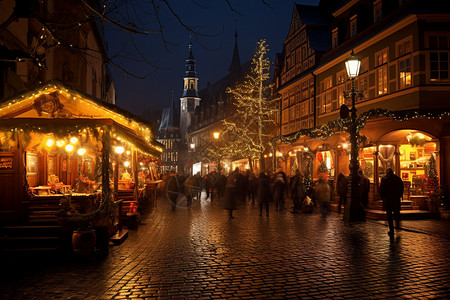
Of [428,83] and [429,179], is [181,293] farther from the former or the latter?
[428,83]

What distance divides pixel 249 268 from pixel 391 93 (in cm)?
1610

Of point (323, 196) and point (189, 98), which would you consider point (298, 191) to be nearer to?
point (323, 196)

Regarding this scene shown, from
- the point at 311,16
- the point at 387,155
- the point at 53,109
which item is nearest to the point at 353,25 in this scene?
the point at 311,16

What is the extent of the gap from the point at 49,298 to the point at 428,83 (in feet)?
59.1

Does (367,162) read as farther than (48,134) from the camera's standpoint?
Yes

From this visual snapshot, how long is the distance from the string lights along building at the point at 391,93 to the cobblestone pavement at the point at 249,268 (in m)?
6.20

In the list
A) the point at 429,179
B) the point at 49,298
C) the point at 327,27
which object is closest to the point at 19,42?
the point at 49,298

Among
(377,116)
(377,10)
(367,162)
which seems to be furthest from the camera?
(377,10)

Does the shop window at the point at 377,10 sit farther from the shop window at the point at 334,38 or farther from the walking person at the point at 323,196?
the walking person at the point at 323,196

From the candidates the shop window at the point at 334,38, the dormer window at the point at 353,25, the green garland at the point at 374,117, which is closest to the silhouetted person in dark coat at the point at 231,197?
the green garland at the point at 374,117

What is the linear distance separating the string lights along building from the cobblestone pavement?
20.3 ft

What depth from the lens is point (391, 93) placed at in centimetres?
2119

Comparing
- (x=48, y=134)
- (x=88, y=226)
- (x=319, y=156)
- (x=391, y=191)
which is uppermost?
(x=48, y=134)

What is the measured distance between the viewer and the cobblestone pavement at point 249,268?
6434 mm
